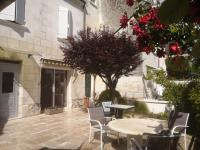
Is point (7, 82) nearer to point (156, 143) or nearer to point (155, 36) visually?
point (156, 143)

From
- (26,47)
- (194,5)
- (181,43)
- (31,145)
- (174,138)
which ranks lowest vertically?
(31,145)

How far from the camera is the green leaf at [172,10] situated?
72 centimetres

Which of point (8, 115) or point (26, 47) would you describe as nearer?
point (8, 115)

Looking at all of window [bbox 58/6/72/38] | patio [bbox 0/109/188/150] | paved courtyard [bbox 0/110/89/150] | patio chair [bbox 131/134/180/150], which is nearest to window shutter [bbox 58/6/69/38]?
window [bbox 58/6/72/38]

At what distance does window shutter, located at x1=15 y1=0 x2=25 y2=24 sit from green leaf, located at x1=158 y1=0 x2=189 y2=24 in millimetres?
12967

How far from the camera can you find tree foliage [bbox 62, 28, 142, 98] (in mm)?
13469

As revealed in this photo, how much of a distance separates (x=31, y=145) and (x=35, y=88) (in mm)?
6305

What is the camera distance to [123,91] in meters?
19.6

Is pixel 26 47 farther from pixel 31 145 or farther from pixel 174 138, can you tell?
pixel 174 138

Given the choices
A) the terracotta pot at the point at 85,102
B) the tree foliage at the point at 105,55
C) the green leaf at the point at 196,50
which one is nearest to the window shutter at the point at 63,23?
the tree foliage at the point at 105,55

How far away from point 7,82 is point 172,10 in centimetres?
1290

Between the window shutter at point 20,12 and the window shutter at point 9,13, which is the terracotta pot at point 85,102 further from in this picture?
the window shutter at point 9,13

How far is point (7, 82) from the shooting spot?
42.3 feet

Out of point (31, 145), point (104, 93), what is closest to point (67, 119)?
point (104, 93)
